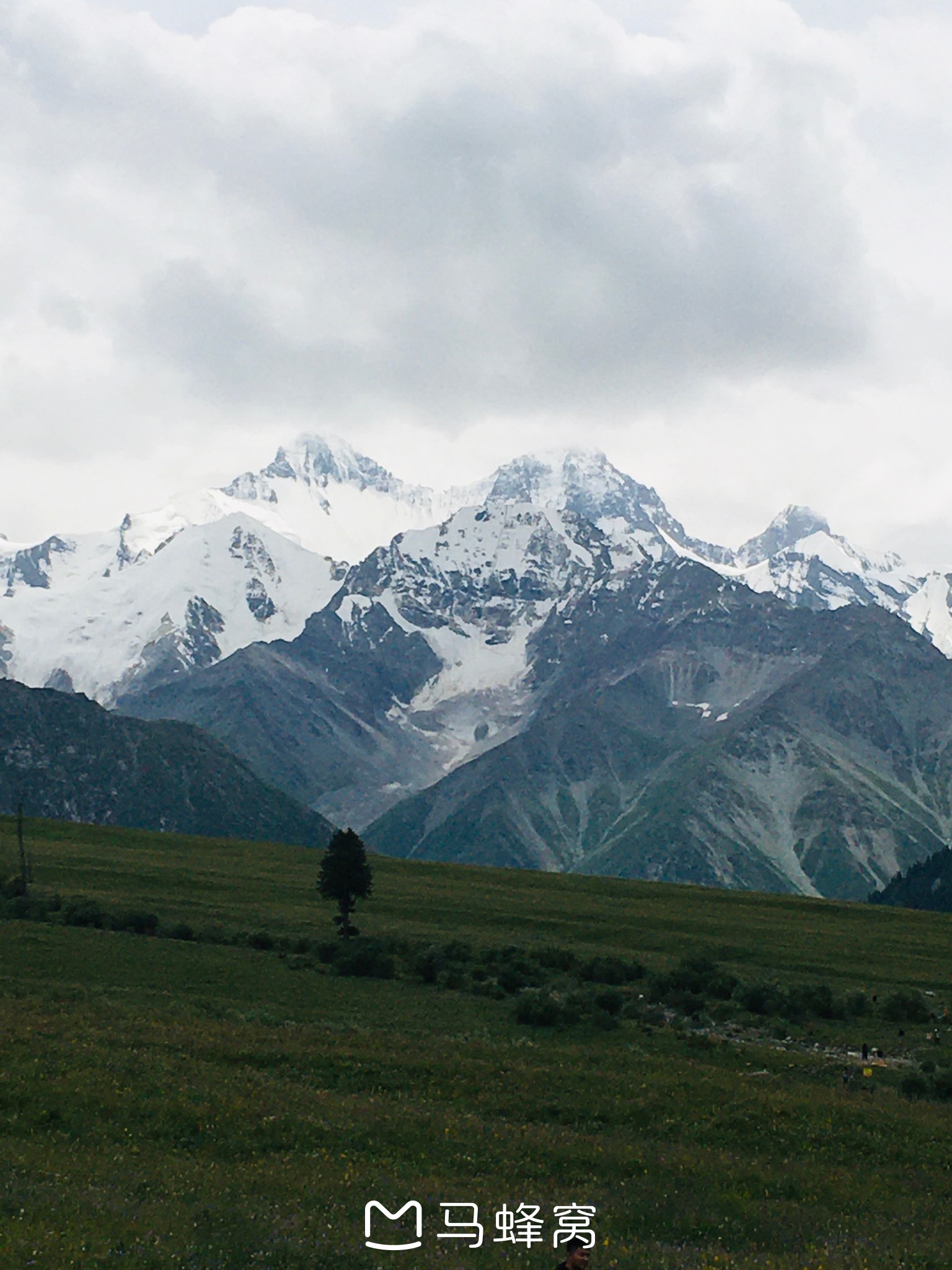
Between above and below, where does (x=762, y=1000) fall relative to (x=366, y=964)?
below

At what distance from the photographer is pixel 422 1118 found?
3322cm

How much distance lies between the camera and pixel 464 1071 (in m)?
40.0

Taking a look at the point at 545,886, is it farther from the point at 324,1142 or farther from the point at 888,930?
the point at 324,1142

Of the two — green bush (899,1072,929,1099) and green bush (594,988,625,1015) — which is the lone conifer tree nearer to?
green bush (594,988,625,1015)

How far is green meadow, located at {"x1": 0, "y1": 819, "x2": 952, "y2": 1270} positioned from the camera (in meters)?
24.0

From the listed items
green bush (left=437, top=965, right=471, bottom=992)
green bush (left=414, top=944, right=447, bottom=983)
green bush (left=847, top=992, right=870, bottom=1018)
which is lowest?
green bush (left=847, top=992, right=870, bottom=1018)

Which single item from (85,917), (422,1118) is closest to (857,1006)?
(422,1118)

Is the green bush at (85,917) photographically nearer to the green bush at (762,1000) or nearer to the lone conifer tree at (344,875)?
the lone conifer tree at (344,875)

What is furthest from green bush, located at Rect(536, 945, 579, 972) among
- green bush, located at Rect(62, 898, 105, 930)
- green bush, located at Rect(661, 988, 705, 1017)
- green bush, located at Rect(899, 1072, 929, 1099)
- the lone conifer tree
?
green bush, located at Rect(899, 1072, 929, 1099)

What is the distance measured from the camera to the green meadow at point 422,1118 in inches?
944

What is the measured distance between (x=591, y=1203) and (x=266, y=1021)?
25380mm

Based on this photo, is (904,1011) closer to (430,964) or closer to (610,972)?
(610,972)

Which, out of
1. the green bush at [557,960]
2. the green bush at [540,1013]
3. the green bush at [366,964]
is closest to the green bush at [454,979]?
the green bush at [366,964]

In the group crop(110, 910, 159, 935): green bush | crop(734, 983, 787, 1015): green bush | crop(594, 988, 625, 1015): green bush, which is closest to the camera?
crop(594, 988, 625, 1015): green bush
